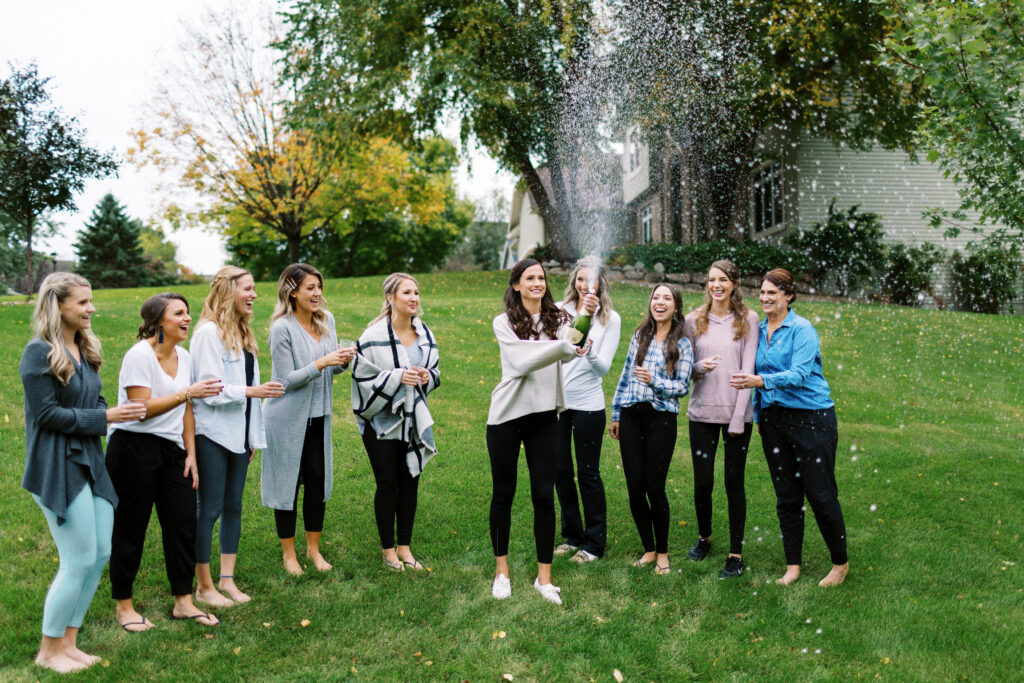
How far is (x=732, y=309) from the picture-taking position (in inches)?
210

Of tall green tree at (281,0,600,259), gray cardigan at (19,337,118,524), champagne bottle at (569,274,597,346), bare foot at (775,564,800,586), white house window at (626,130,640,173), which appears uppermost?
tall green tree at (281,0,600,259)

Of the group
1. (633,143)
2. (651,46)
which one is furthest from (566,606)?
(633,143)

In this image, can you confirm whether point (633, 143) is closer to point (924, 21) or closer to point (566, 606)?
point (924, 21)

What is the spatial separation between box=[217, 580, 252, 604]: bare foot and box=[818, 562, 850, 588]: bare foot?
3718 millimetres

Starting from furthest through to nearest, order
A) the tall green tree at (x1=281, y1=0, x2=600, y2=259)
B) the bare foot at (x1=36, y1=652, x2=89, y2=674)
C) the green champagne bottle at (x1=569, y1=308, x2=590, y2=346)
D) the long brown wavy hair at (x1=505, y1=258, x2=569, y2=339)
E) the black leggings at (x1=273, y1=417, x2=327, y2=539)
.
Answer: the tall green tree at (x1=281, y1=0, x2=600, y2=259)
the black leggings at (x1=273, y1=417, x2=327, y2=539)
the long brown wavy hair at (x1=505, y1=258, x2=569, y2=339)
the green champagne bottle at (x1=569, y1=308, x2=590, y2=346)
the bare foot at (x1=36, y1=652, x2=89, y2=674)

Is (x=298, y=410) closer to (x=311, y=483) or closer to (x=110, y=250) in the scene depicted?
(x=311, y=483)

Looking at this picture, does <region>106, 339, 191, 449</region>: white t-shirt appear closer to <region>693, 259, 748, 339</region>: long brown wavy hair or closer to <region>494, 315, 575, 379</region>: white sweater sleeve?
<region>494, 315, 575, 379</region>: white sweater sleeve

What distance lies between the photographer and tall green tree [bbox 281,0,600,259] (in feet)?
64.0

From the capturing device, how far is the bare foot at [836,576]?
5.02 m

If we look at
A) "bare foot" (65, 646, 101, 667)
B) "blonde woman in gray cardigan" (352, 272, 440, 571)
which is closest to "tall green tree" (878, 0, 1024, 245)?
"blonde woman in gray cardigan" (352, 272, 440, 571)

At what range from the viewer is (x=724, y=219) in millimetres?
23109

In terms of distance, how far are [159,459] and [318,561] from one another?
1.52 m

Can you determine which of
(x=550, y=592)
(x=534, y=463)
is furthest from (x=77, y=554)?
(x=550, y=592)

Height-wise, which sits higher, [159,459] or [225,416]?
[225,416]
